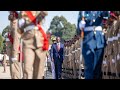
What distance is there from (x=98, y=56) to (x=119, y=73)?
1.24 meters

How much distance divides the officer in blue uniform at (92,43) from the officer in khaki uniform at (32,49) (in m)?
0.59

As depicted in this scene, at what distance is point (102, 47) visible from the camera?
8109mm

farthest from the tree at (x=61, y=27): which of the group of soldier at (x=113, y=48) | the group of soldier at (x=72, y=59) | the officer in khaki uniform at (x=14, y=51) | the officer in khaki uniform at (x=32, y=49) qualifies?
the group of soldier at (x=72, y=59)

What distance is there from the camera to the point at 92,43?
8.12 m

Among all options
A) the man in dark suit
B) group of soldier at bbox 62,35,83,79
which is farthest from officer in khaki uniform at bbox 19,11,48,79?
group of soldier at bbox 62,35,83,79

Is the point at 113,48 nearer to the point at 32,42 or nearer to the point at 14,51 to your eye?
the point at 14,51

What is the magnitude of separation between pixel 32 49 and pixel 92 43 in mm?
833

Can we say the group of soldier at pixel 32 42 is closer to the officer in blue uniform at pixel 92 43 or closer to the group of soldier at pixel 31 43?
the group of soldier at pixel 31 43

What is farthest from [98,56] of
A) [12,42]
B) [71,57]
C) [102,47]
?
[71,57]

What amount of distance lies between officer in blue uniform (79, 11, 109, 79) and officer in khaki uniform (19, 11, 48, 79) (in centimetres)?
59

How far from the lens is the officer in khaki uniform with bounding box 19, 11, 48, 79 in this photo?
8.09 meters

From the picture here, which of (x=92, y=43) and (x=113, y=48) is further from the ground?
(x=92, y=43)

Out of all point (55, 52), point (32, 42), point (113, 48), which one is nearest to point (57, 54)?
point (55, 52)
